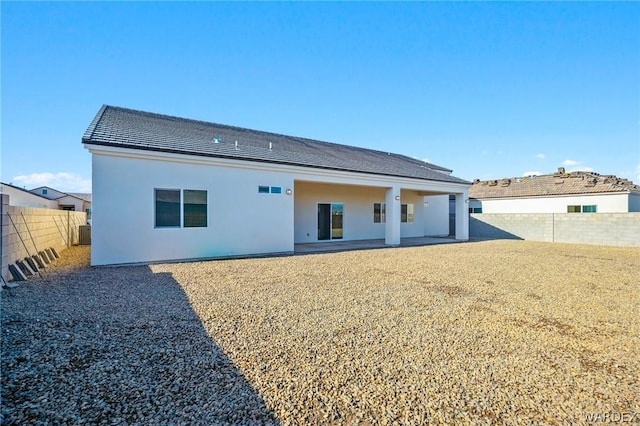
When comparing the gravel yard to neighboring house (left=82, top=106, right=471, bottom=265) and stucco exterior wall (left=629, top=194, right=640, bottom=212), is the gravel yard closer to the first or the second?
neighboring house (left=82, top=106, right=471, bottom=265)

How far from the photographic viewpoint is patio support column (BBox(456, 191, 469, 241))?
732 inches

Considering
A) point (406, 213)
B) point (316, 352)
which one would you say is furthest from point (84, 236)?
point (406, 213)

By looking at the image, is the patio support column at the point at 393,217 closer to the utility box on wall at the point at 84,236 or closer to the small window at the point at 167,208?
the small window at the point at 167,208

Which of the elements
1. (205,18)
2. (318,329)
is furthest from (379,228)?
(318,329)

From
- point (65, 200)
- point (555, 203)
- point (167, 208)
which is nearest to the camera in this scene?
point (167, 208)

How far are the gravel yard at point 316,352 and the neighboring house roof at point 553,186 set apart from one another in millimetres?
18087

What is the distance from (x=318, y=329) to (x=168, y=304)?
289cm

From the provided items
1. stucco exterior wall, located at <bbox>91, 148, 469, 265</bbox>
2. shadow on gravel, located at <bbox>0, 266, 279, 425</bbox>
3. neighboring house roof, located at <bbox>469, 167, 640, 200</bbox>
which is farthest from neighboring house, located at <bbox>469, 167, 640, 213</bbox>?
shadow on gravel, located at <bbox>0, 266, 279, 425</bbox>

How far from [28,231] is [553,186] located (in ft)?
99.8

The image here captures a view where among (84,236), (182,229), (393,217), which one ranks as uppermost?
(393,217)

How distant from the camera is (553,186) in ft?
77.5

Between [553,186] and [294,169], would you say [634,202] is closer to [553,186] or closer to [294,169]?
[553,186]

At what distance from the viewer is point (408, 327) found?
14.4 feet

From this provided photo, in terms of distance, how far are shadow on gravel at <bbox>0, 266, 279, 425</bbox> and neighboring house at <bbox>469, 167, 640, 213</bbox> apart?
25.9m
